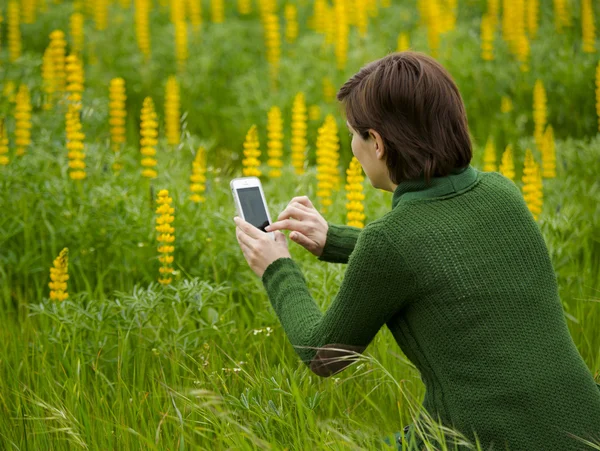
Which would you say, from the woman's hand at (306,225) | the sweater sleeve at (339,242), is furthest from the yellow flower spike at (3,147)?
the sweater sleeve at (339,242)

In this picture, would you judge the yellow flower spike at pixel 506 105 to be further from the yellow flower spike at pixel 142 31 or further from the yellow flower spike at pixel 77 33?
the yellow flower spike at pixel 77 33

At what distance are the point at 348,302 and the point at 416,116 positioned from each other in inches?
21.8

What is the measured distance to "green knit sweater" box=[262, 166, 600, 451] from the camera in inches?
81.2

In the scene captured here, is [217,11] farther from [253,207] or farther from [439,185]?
[439,185]

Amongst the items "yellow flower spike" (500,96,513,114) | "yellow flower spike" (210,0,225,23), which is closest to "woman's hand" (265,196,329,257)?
"yellow flower spike" (500,96,513,114)

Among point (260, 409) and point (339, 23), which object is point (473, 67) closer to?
point (339, 23)

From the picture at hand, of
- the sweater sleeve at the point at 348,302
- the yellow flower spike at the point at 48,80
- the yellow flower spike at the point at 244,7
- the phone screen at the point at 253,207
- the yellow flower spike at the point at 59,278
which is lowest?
the yellow flower spike at the point at 59,278

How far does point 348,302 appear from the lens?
7.04 ft

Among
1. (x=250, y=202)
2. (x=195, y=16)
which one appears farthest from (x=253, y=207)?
(x=195, y=16)

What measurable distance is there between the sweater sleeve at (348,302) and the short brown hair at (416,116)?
0.26 metres

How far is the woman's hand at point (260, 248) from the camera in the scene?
96.7 inches

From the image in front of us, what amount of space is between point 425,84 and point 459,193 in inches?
12.5

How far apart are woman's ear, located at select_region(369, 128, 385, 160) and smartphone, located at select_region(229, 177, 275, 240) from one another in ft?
1.97

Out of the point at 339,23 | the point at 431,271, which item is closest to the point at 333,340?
the point at 431,271
